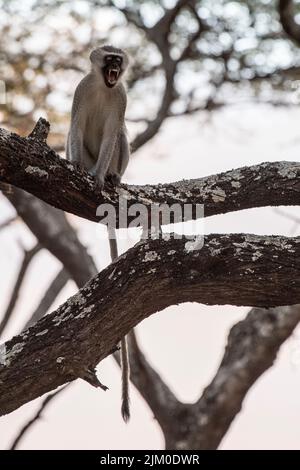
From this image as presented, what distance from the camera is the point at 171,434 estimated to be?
22.0ft

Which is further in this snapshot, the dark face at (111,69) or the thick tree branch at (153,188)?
the dark face at (111,69)

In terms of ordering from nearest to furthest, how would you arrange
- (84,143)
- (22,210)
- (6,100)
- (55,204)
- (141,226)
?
(55,204) < (141,226) < (84,143) < (22,210) < (6,100)

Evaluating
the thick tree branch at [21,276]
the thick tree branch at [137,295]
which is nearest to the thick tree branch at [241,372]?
the thick tree branch at [21,276]

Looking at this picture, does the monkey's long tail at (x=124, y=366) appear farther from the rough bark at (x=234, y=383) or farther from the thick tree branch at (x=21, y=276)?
the thick tree branch at (x=21, y=276)

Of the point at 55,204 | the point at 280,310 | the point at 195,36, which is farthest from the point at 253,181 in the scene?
the point at 195,36

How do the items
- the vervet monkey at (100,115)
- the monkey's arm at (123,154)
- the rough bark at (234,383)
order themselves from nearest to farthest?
the vervet monkey at (100,115) → the monkey's arm at (123,154) → the rough bark at (234,383)

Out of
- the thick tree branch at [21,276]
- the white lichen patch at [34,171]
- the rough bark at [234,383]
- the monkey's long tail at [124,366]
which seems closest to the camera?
the white lichen patch at [34,171]

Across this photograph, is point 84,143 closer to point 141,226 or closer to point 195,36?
point 141,226

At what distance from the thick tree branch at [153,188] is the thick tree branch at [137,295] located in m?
0.48

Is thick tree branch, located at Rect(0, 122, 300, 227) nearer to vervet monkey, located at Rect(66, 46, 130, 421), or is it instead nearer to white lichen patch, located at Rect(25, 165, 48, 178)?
white lichen patch, located at Rect(25, 165, 48, 178)

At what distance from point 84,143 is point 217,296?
2.44 meters

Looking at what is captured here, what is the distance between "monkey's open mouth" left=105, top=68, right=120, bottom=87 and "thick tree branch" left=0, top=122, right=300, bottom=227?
5.42ft

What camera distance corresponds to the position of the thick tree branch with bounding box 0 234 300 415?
3.06 meters

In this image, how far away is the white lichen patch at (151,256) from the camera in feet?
10.6
